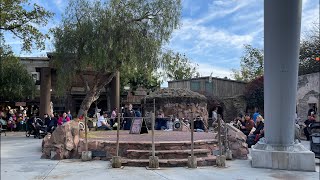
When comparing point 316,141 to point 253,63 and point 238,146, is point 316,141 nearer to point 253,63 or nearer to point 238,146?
point 238,146

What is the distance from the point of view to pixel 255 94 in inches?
1124

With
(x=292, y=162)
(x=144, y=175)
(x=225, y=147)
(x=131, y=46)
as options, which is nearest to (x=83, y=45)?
(x=131, y=46)

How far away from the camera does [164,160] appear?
9.15 metres

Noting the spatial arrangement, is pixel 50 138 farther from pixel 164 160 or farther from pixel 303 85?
pixel 303 85

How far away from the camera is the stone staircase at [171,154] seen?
912 cm

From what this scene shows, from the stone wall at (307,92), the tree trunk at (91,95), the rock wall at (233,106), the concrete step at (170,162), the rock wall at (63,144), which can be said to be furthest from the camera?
the rock wall at (233,106)

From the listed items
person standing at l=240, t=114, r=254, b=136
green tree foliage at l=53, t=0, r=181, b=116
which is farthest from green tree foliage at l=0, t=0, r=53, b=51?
person standing at l=240, t=114, r=254, b=136

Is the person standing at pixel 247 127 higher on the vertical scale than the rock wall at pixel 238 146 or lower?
higher

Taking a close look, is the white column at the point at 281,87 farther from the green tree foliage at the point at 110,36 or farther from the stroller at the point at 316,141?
the green tree foliage at the point at 110,36

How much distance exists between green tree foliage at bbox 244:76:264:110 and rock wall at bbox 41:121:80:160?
66.6ft

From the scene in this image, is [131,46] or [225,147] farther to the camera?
[131,46]

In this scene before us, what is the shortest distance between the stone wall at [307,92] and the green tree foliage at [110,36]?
869cm

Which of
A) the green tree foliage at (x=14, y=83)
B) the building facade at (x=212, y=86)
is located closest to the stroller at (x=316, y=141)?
the building facade at (x=212, y=86)

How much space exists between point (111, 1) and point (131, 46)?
8.70 feet
